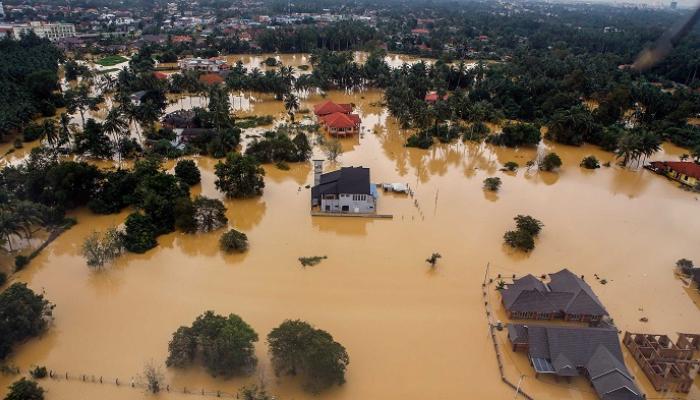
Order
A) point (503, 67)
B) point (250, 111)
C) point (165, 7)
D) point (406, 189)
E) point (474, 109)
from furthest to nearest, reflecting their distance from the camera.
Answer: point (165, 7) → point (503, 67) → point (250, 111) → point (474, 109) → point (406, 189)

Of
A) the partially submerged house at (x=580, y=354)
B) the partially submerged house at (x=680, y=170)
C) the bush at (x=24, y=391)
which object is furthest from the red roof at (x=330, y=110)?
the bush at (x=24, y=391)

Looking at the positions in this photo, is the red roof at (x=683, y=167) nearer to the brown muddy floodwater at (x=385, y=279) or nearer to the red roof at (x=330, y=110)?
the brown muddy floodwater at (x=385, y=279)

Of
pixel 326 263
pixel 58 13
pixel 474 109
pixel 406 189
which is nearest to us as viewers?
pixel 326 263

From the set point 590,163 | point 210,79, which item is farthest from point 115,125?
point 590,163

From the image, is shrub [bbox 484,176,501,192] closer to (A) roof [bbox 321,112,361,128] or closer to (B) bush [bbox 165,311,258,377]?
(A) roof [bbox 321,112,361,128]

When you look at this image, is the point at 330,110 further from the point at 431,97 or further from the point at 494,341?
the point at 494,341

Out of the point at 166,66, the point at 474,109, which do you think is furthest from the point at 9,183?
the point at 166,66

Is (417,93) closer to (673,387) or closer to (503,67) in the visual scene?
(503,67)
